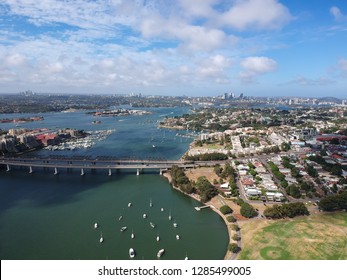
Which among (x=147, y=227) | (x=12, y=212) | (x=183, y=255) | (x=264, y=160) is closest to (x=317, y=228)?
(x=183, y=255)

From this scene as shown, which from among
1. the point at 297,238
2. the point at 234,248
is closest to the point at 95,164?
the point at 234,248

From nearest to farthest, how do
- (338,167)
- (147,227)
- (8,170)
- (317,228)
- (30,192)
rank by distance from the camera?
(317,228) → (147,227) → (30,192) → (338,167) → (8,170)

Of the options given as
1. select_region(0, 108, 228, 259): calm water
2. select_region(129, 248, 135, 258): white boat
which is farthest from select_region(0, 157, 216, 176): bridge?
select_region(129, 248, 135, 258): white boat

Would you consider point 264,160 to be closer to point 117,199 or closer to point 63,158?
point 117,199

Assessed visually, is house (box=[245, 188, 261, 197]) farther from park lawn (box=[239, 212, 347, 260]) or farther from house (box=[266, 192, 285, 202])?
park lawn (box=[239, 212, 347, 260])

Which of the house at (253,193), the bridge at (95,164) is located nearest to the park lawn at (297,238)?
the house at (253,193)

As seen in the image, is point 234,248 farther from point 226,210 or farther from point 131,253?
point 131,253
